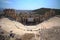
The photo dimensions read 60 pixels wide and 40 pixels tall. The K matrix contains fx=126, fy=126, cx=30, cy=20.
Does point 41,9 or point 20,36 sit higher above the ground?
point 41,9

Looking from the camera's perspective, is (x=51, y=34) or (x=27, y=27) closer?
(x=51, y=34)

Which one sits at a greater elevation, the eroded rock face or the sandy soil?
the sandy soil

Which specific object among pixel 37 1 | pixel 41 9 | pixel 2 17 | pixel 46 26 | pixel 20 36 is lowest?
pixel 20 36

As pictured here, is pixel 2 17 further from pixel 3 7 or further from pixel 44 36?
pixel 44 36

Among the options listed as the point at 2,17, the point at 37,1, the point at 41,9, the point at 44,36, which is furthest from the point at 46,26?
the point at 2,17

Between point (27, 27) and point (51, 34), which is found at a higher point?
A: point (27, 27)

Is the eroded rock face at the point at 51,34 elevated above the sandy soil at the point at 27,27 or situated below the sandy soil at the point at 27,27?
below

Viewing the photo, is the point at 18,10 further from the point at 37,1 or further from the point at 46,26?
the point at 46,26

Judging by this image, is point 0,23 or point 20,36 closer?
point 20,36
